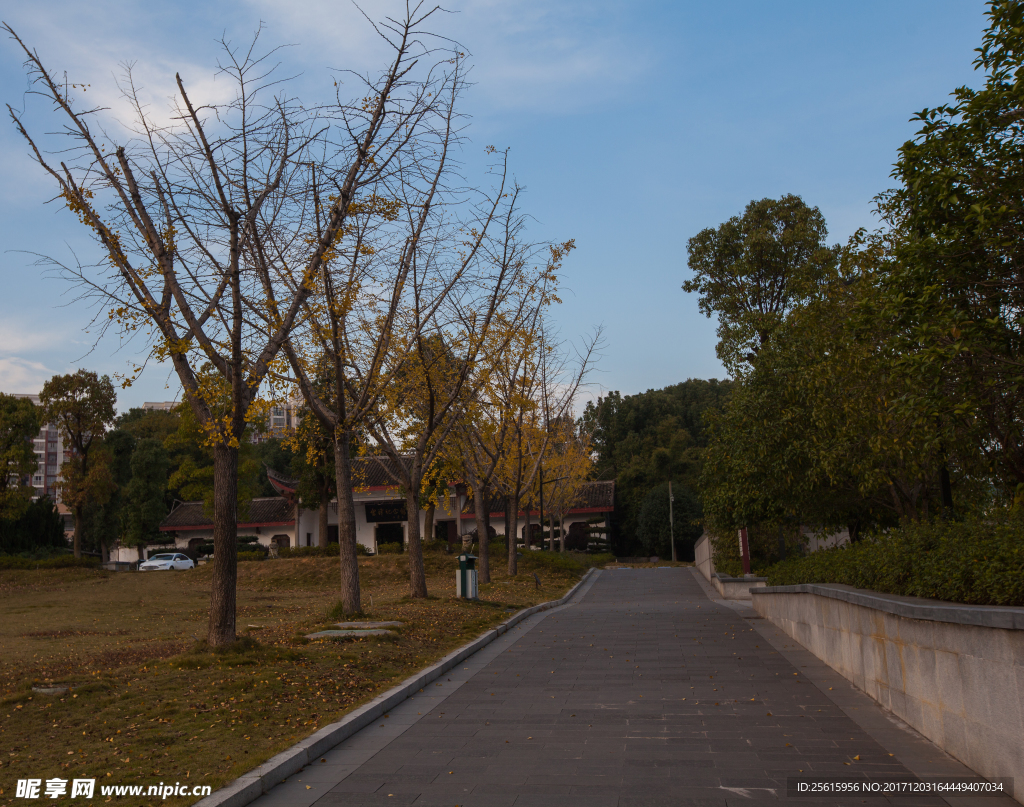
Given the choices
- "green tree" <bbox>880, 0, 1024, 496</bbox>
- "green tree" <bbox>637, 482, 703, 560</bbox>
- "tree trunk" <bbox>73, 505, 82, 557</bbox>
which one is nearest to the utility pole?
"green tree" <bbox>637, 482, 703, 560</bbox>

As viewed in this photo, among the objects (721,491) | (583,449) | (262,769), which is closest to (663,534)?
(583,449)

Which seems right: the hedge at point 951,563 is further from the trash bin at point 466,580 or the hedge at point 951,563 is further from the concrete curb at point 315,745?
the trash bin at point 466,580

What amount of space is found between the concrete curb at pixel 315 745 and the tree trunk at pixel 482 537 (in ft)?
44.0

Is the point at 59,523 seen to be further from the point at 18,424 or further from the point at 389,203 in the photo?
the point at 389,203

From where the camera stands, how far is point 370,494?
139 feet

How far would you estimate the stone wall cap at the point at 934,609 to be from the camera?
4.46 metres

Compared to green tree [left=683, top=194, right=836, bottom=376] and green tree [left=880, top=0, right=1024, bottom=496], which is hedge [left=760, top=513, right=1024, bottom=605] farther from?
green tree [left=683, top=194, right=836, bottom=376]

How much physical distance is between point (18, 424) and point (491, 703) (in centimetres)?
3180

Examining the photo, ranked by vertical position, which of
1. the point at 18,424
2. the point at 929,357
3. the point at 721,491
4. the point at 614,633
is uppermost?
the point at 18,424

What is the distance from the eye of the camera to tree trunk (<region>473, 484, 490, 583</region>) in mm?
23781

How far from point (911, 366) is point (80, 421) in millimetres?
34942

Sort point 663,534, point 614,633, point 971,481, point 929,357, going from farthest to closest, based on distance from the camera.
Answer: point 663,534
point 614,633
point 971,481
point 929,357

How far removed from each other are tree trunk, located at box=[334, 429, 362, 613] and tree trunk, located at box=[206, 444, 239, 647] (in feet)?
11.7

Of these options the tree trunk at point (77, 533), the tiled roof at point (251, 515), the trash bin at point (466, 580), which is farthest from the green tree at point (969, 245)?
the tiled roof at point (251, 515)
